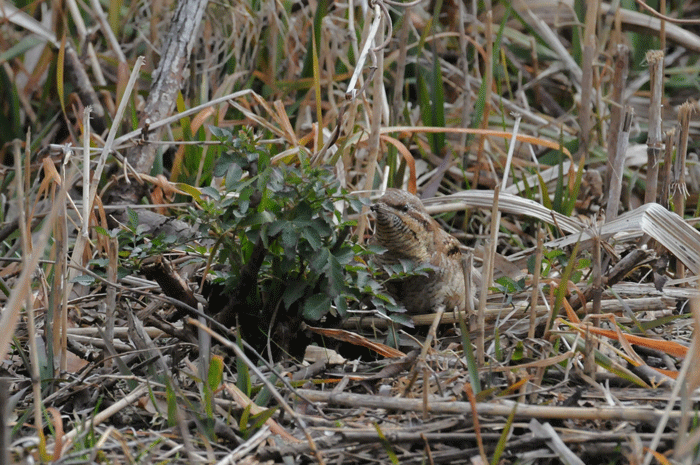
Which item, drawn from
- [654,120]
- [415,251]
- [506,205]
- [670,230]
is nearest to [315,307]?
[415,251]

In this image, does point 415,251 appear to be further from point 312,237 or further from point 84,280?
point 84,280

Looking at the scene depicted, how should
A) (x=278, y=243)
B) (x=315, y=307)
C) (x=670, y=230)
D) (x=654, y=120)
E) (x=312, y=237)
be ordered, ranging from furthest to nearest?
(x=654, y=120)
(x=670, y=230)
(x=278, y=243)
(x=315, y=307)
(x=312, y=237)

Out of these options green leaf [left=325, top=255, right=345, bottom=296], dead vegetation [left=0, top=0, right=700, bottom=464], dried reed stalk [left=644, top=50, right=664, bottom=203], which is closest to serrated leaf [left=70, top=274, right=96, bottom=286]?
dead vegetation [left=0, top=0, right=700, bottom=464]

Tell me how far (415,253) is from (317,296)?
22.7 inches

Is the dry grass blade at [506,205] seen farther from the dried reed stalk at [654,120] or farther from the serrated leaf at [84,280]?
the serrated leaf at [84,280]

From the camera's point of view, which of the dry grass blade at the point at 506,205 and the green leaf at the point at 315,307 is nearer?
the green leaf at the point at 315,307

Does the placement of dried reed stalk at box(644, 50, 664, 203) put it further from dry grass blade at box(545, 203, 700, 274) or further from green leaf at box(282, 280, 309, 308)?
green leaf at box(282, 280, 309, 308)

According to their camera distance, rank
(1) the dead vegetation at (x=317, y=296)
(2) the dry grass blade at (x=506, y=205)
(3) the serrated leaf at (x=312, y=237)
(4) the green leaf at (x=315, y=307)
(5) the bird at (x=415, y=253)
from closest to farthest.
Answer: (1) the dead vegetation at (x=317, y=296), (3) the serrated leaf at (x=312, y=237), (4) the green leaf at (x=315, y=307), (5) the bird at (x=415, y=253), (2) the dry grass blade at (x=506, y=205)

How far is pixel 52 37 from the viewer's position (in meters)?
4.68

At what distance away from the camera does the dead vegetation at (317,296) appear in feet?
6.98

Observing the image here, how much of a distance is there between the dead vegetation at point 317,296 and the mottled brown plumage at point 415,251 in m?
0.08

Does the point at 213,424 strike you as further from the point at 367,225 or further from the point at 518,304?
the point at 367,225

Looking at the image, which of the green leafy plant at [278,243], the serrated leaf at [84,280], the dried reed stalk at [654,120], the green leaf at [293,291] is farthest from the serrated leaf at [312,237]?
the dried reed stalk at [654,120]

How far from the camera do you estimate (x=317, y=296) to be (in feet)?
8.48
